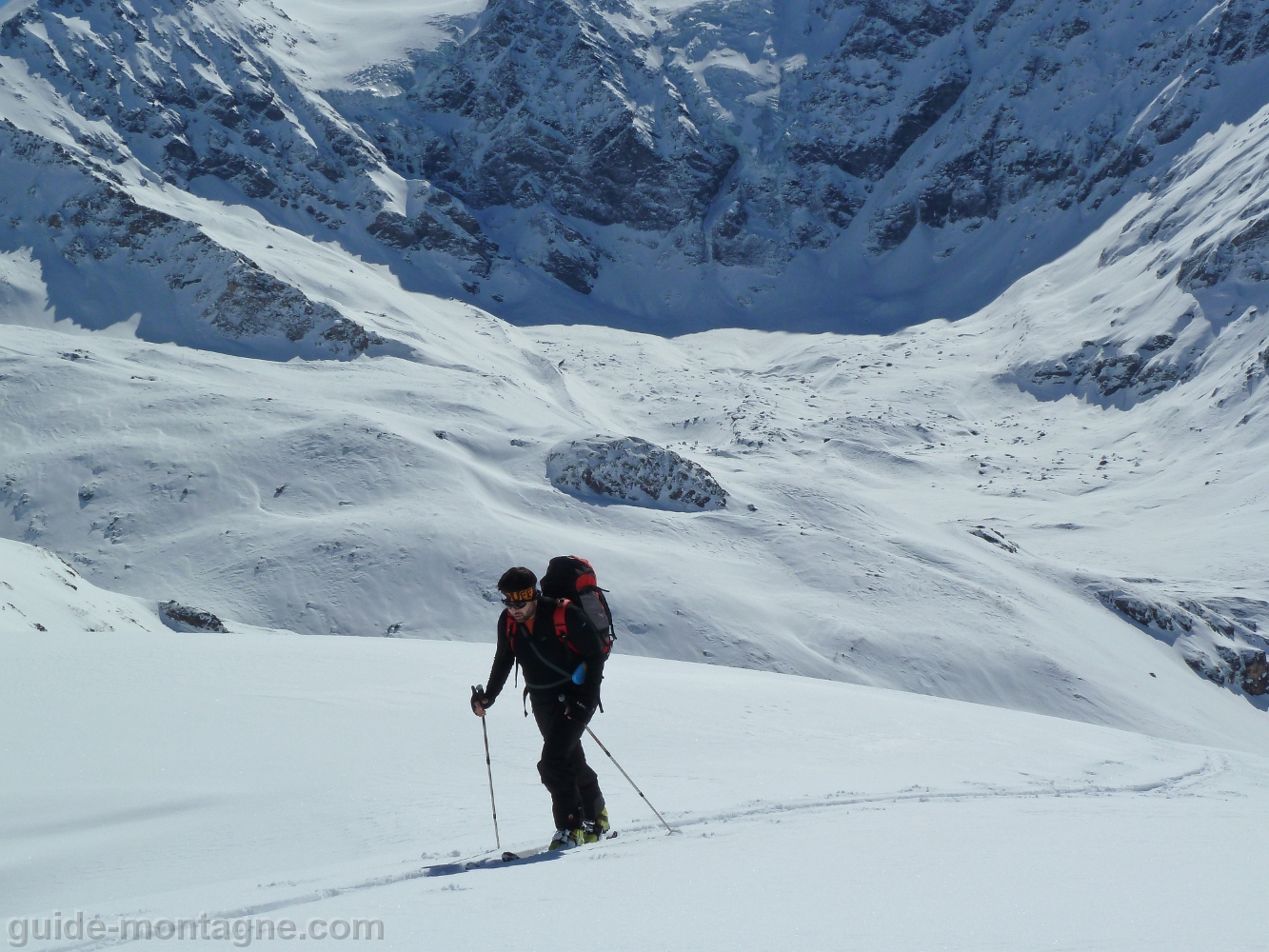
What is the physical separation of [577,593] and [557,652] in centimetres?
39

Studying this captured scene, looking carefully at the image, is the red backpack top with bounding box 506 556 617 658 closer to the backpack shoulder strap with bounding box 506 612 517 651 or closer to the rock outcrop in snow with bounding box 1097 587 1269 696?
the backpack shoulder strap with bounding box 506 612 517 651

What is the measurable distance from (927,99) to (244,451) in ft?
336

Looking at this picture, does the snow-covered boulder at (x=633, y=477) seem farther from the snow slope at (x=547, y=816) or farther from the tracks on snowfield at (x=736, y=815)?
the tracks on snowfield at (x=736, y=815)

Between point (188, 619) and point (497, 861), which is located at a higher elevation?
point (188, 619)

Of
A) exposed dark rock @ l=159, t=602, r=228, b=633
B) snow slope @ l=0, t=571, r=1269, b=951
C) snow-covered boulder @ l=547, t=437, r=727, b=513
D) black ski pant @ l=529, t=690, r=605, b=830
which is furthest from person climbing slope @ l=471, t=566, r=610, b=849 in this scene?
snow-covered boulder @ l=547, t=437, r=727, b=513

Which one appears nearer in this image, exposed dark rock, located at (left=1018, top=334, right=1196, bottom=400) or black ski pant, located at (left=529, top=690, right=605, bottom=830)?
black ski pant, located at (left=529, top=690, right=605, bottom=830)

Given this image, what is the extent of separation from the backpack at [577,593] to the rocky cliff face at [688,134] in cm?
8009

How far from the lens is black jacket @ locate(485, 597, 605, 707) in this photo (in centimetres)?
612

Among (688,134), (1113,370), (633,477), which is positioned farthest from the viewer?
(688,134)

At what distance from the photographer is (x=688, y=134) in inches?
4488

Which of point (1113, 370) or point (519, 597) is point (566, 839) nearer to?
point (519, 597)

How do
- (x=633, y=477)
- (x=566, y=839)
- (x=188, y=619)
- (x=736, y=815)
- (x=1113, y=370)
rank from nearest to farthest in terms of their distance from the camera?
1. (x=566, y=839)
2. (x=736, y=815)
3. (x=188, y=619)
4. (x=633, y=477)
5. (x=1113, y=370)

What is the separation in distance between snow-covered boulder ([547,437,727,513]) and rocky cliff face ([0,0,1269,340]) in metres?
54.1

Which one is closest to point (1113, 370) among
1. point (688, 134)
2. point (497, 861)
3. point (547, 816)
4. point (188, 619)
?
point (188, 619)
